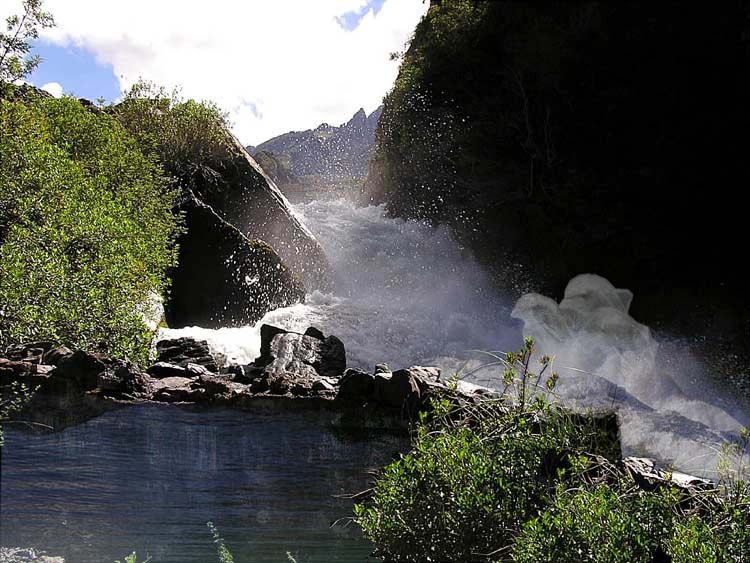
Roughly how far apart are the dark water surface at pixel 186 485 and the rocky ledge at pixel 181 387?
0.52 feet

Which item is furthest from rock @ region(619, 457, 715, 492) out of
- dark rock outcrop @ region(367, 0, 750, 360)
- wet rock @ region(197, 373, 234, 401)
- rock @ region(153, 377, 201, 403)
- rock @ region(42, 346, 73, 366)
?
dark rock outcrop @ region(367, 0, 750, 360)

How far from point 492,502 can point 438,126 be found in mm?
13048

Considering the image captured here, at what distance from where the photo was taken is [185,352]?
28.9 ft

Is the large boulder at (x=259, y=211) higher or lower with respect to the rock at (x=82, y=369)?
higher

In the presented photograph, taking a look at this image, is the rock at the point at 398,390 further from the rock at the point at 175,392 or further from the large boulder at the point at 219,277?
the large boulder at the point at 219,277

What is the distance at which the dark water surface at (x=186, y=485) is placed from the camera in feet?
16.8

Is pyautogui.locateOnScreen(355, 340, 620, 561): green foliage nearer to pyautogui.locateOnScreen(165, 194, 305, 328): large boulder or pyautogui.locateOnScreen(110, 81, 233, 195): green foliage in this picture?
pyautogui.locateOnScreen(165, 194, 305, 328): large boulder

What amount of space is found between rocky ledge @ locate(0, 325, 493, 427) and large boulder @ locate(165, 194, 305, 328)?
16.7ft

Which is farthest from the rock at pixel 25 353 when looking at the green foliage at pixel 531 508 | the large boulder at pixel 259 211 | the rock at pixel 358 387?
the large boulder at pixel 259 211

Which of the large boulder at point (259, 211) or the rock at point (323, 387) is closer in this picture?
the rock at point (323, 387)

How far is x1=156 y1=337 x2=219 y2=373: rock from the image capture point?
8.47 metres

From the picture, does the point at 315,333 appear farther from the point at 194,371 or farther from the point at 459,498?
the point at 459,498

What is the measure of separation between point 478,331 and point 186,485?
8.60m

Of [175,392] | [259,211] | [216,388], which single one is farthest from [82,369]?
[259,211]
